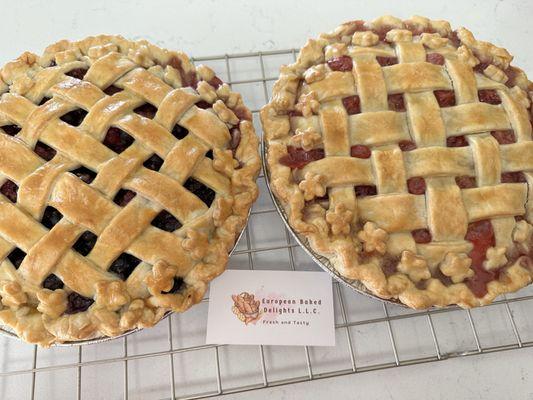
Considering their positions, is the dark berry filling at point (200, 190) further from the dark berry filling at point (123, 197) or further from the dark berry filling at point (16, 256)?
the dark berry filling at point (16, 256)

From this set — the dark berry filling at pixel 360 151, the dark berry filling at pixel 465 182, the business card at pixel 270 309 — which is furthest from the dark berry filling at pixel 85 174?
the dark berry filling at pixel 465 182

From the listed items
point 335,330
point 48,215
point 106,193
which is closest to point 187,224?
point 106,193

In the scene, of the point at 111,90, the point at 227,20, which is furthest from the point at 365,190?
the point at 227,20

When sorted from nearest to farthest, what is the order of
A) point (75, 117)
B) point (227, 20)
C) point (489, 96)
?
point (75, 117), point (489, 96), point (227, 20)

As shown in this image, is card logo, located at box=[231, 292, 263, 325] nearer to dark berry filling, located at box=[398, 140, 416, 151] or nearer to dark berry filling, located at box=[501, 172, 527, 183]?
dark berry filling, located at box=[398, 140, 416, 151]

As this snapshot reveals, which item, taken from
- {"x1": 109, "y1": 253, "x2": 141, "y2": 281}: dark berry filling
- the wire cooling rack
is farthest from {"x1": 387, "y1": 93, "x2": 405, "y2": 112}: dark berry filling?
{"x1": 109, "y1": 253, "x2": 141, "y2": 281}: dark berry filling

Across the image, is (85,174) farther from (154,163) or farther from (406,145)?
(406,145)
